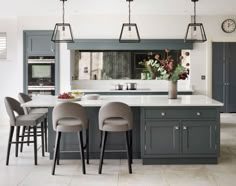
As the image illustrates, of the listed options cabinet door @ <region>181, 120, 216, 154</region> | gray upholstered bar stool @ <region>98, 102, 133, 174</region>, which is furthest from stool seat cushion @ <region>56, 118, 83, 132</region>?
cabinet door @ <region>181, 120, 216, 154</region>

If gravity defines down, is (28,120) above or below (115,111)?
below

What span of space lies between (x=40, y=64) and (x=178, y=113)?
4.28 metres

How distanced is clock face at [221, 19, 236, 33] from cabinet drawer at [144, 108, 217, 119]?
13.0 ft

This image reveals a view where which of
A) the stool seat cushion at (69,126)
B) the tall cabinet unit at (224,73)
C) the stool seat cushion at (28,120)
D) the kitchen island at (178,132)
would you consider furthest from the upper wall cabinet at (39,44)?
the tall cabinet unit at (224,73)

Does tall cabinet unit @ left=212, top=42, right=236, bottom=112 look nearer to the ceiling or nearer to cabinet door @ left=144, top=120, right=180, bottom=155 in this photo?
the ceiling

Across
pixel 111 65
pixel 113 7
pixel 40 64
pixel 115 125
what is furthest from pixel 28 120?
pixel 111 65

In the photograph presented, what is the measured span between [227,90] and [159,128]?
5.98 m

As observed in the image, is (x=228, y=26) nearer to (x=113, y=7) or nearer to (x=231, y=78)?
(x=231, y=78)

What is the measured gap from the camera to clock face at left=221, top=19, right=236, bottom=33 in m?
8.49

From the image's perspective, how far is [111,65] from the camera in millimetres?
8922

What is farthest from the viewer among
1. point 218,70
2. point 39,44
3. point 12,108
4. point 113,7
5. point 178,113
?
point 218,70

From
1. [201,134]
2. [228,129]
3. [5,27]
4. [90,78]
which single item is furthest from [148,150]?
[5,27]

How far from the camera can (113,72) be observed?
29.3 ft

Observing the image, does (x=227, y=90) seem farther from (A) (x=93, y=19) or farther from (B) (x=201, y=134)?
(B) (x=201, y=134)
